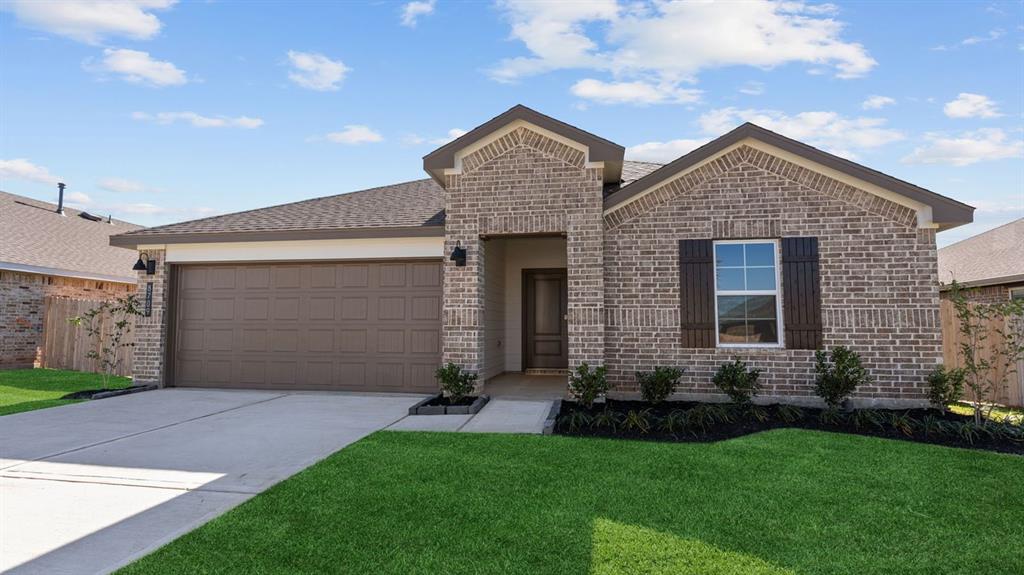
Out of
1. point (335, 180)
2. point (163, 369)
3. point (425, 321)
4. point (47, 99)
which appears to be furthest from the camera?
point (335, 180)

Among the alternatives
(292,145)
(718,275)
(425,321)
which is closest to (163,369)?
(425,321)

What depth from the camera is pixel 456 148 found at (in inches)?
332

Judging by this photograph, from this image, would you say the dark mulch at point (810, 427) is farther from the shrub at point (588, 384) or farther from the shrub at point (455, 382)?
the shrub at point (455, 382)

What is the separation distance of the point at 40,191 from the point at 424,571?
80.5ft

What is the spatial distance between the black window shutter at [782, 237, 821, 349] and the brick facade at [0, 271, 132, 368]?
721 inches

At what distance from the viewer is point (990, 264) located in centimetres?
1338

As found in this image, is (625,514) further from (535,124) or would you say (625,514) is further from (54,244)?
(54,244)

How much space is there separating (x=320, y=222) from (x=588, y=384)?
583 centimetres

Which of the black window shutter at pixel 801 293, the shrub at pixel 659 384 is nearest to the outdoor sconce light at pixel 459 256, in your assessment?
the shrub at pixel 659 384

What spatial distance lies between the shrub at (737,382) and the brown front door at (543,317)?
497cm

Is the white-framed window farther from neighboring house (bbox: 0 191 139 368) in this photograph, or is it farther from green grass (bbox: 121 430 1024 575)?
neighboring house (bbox: 0 191 139 368)

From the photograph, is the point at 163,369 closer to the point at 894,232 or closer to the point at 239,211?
the point at 239,211

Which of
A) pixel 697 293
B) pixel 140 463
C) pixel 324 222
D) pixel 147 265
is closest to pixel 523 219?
pixel 697 293

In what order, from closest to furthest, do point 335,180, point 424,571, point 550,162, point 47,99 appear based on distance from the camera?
point 424,571 < point 550,162 < point 47,99 < point 335,180
